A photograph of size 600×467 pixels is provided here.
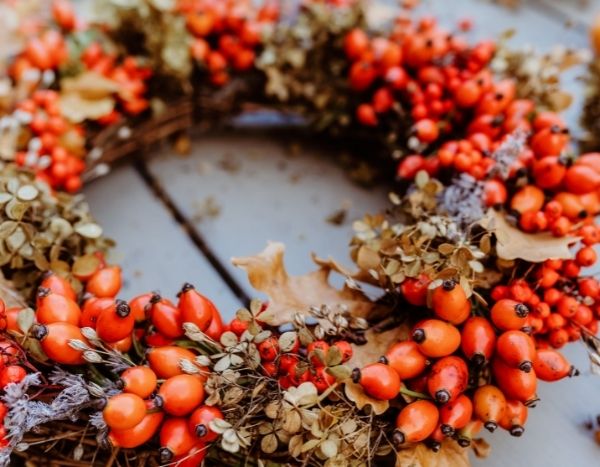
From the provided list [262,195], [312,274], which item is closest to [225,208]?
[262,195]

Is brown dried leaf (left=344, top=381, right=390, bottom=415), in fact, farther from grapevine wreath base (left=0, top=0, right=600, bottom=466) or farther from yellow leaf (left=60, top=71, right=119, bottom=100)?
yellow leaf (left=60, top=71, right=119, bottom=100)

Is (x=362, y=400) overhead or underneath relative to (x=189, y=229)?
overhead

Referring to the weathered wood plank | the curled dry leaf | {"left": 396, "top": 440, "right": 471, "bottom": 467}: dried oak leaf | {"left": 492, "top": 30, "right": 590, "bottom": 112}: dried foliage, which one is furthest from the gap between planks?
the weathered wood plank

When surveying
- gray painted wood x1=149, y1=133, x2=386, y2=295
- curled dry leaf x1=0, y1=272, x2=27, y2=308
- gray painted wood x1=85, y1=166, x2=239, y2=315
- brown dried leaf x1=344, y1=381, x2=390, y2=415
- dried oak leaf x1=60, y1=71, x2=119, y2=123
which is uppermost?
dried oak leaf x1=60, y1=71, x2=119, y2=123

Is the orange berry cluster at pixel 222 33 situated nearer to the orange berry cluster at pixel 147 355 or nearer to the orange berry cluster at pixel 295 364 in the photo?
the orange berry cluster at pixel 147 355

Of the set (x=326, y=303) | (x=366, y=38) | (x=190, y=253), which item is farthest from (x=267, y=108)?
(x=326, y=303)

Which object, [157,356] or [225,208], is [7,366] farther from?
[225,208]
